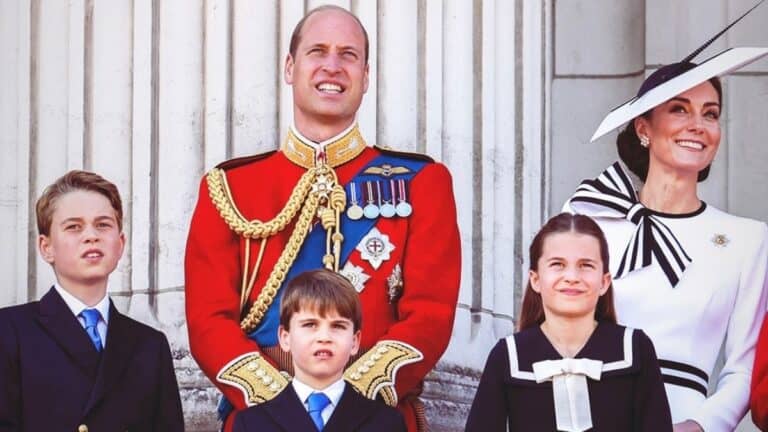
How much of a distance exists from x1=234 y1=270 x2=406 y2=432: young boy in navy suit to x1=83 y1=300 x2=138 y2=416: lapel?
43cm

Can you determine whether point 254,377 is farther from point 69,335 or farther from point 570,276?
point 570,276

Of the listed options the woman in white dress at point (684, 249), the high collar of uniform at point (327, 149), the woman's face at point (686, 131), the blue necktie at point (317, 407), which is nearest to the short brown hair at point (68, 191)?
the high collar of uniform at point (327, 149)

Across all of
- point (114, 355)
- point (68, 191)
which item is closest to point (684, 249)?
point (114, 355)

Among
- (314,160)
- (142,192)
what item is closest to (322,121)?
(314,160)

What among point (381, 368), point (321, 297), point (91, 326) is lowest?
point (381, 368)

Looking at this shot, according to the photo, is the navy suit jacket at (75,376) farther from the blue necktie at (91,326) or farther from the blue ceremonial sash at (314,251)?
the blue ceremonial sash at (314,251)

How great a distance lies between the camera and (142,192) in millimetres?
8742

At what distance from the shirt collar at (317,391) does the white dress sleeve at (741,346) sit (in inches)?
45.6

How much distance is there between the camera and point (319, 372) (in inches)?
277

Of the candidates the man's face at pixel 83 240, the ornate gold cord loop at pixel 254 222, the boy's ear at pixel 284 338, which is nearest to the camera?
the boy's ear at pixel 284 338

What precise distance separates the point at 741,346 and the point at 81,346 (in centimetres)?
197

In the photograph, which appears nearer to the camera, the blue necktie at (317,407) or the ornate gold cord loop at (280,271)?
the blue necktie at (317,407)

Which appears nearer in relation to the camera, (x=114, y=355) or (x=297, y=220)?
(x=114, y=355)

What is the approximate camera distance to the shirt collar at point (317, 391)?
709 cm
